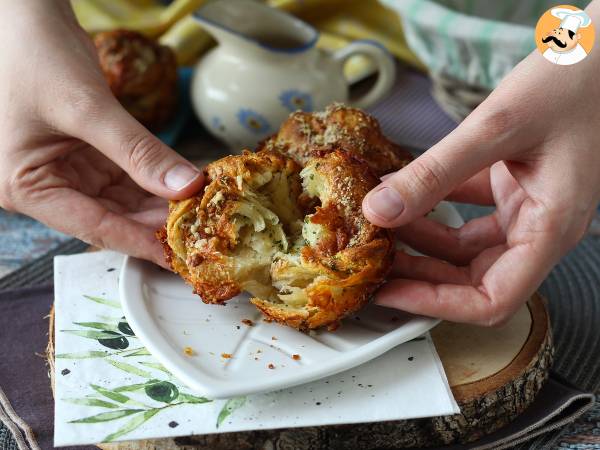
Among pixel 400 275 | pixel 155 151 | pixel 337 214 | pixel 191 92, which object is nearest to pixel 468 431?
pixel 400 275

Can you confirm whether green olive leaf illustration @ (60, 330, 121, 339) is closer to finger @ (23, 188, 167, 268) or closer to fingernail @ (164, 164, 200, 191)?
finger @ (23, 188, 167, 268)

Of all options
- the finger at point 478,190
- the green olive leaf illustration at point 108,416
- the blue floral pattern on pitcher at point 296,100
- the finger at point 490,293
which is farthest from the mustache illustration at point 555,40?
the green olive leaf illustration at point 108,416

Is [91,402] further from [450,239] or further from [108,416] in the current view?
[450,239]

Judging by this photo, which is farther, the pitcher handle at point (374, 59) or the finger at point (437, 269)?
the pitcher handle at point (374, 59)

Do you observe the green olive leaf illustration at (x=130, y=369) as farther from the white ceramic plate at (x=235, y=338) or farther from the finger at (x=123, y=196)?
the finger at (x=123, y=196)

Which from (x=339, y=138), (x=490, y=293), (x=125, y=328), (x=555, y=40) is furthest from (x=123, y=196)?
(x=555, y=40)

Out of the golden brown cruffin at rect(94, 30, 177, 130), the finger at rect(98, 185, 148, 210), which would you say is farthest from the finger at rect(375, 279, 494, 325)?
the golden brown cruffin at rect(94, 30, 177, 130)

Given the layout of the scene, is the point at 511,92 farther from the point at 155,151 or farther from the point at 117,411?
the point at 117,411
